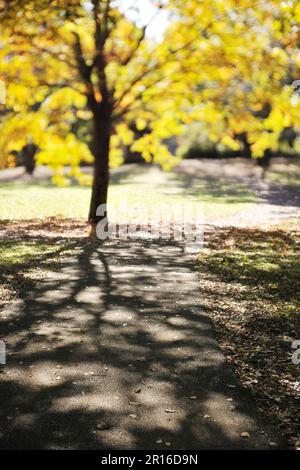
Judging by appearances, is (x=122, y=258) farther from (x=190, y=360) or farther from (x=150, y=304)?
(x=190, y=360)

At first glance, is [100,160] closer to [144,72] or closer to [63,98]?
[63,98]

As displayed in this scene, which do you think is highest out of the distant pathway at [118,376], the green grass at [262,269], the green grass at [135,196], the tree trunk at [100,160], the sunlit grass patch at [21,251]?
the tree trunk at [100,160]

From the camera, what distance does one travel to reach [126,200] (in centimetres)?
2817

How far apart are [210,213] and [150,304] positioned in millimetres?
14868

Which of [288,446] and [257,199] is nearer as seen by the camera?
[288,446]

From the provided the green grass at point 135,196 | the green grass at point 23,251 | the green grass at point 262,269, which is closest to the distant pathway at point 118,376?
the green grass at point 262,269

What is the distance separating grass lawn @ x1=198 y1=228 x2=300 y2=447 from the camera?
5.48 m

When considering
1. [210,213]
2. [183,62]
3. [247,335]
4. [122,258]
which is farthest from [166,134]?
[247,335]

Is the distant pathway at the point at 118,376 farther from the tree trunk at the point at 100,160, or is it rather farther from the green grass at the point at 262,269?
the tree trunk at the point at 100,160

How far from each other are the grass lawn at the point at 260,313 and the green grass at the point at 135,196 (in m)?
9.17

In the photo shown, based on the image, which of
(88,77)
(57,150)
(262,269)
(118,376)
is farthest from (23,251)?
(118,376)

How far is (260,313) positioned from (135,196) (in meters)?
23.0

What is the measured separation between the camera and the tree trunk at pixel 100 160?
662 inches


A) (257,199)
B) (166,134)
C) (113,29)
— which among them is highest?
(113,29)
